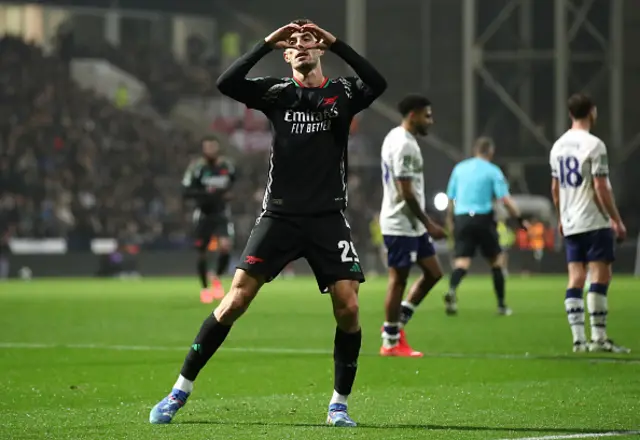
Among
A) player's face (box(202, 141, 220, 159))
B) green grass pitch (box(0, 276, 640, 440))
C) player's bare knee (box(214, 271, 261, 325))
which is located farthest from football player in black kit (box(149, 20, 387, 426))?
player's face (box(202, 141, 220, 159))

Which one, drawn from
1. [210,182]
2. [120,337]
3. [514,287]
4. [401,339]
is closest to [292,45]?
[401,339]

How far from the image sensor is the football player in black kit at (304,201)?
7.45 metres

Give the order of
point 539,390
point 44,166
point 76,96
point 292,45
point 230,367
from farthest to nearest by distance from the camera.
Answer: point 76,96, point 44,166, point 230,367, point 539,390, point 292,45

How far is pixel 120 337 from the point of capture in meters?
14.0

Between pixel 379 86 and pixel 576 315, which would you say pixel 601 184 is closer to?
pixel 576 315

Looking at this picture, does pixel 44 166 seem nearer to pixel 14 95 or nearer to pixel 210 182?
pixel 14 95

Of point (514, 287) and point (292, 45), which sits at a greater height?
point (292, 45)

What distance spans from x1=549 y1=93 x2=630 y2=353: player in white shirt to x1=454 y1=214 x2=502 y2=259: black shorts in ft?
17.7

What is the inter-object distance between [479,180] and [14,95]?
24542 mm

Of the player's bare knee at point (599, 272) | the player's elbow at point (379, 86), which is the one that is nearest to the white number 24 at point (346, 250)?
the player's elbow at point (379, 86)

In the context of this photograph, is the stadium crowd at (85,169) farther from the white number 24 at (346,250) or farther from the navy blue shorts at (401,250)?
the white number 24 at (346,250)

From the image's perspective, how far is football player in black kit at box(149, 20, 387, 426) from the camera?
7.45 metres

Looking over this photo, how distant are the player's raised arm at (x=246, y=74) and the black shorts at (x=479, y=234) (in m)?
10.0

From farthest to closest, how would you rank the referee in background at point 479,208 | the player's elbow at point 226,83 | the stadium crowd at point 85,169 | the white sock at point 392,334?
the stadium crowd at point 85,169
the referee in background at point 479,208
the white sock at point 392,334
the player's elbow at point 226,83
